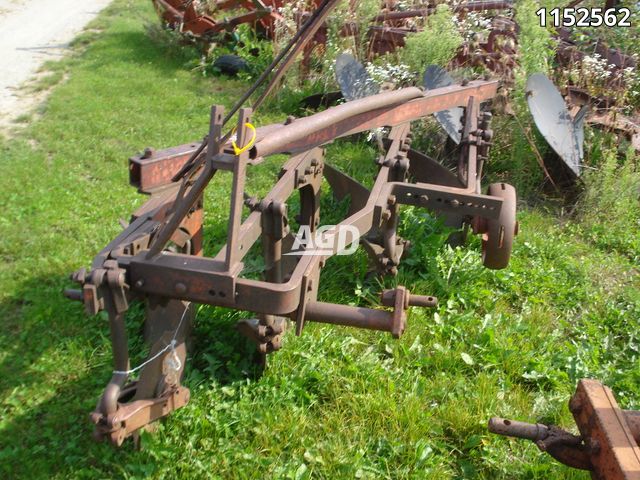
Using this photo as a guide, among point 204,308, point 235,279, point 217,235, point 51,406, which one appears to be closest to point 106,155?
point 217,235

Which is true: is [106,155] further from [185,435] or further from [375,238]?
[185,435]

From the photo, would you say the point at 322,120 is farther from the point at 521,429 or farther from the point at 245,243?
the point at 521,429

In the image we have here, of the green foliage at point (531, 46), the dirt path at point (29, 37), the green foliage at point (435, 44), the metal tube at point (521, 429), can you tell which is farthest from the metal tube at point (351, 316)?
the dirt path at point (29, 37)

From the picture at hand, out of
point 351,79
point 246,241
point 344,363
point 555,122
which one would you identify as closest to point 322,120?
point 246,241

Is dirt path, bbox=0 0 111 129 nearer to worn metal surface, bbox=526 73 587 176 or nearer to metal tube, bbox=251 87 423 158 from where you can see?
metal tube, bbox=251 87 423 158

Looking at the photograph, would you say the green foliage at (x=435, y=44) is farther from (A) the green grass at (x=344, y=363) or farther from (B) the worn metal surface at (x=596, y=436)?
(B) the worn metal surface at (x=596, y=436)

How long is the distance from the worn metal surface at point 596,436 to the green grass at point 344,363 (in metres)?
0.73

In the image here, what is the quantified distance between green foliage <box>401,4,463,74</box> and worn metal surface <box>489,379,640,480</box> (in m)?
4.39

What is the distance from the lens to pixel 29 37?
9.74 meters

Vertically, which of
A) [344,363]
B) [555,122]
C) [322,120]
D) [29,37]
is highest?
[322,120]

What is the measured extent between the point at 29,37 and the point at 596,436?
35.2 feet

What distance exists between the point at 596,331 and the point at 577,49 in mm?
3745

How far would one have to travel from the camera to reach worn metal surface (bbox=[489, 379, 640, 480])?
1.51 m

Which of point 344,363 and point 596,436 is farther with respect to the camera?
point 344,363
